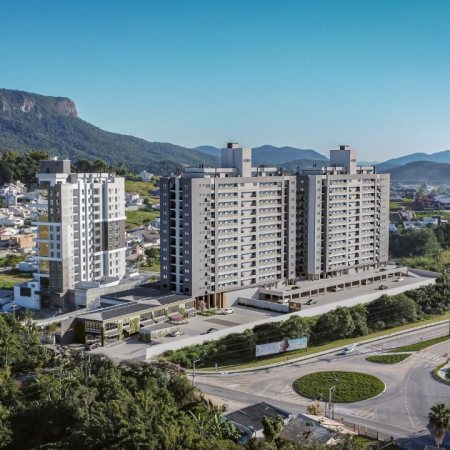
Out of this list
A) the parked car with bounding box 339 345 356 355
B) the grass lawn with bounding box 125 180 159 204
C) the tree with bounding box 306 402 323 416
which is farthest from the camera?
the grass lawn with bounding box 125 180 159 204

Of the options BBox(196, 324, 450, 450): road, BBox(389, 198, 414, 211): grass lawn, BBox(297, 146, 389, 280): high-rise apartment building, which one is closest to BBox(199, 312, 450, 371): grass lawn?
BBox(196, 324, 450, 450): road

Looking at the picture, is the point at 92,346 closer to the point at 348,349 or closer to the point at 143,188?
the point at 348,349

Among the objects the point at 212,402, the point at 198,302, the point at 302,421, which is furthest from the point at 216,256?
the point at 302,421

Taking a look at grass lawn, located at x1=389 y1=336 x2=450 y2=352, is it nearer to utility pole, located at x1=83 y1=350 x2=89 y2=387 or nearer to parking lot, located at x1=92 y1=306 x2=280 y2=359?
parking lot, located at x1=92 y1=306 x2=280 y2=359

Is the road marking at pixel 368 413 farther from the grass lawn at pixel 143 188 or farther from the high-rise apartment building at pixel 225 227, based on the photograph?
the grass lawn at pixel 143 188

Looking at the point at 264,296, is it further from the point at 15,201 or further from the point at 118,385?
the point at 15,201

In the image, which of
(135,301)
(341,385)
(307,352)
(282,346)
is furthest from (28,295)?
(341,385)

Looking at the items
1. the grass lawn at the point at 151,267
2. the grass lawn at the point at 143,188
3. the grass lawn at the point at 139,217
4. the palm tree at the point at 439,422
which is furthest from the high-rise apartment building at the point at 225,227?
the grass lawn at the point at 143,188
